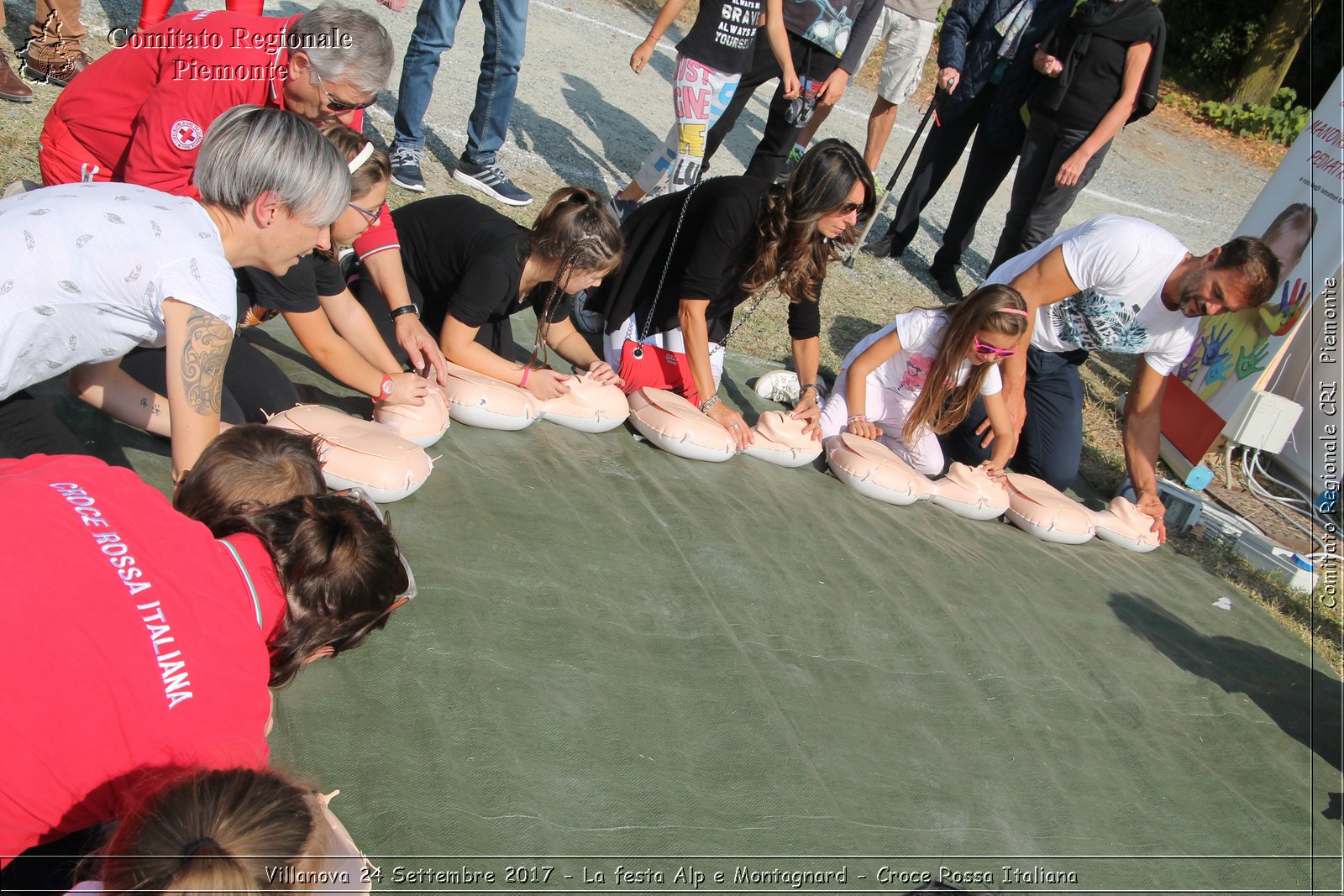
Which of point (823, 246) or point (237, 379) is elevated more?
point (823, 246)

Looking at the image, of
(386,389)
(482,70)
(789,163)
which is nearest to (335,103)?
(386,389)

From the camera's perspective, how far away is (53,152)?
2.55m

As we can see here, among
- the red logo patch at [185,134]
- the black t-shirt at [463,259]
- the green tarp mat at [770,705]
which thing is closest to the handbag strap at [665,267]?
the black t-shirt at [463,259]

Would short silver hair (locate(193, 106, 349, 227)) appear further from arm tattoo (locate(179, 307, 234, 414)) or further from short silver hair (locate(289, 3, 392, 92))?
short silver hair (locate(289, 3, 392, 92))

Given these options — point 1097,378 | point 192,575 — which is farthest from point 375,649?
point 1097,378

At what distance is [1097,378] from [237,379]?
414 cm

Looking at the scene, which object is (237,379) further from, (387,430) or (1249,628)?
(1249,628)

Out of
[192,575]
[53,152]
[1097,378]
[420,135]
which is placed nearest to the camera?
[192,575]

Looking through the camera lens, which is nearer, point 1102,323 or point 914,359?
point 914,359

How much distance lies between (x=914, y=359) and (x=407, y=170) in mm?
2248

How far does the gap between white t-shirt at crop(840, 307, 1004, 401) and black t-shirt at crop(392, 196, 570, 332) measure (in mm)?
1117

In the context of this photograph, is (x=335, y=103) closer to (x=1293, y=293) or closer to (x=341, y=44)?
(x=341, y=44)

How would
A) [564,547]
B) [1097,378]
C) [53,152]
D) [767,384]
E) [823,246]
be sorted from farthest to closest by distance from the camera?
[1097,378] < [767,384] < [823,246] < [53,152] < [564,547]

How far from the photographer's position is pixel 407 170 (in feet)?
13.7
